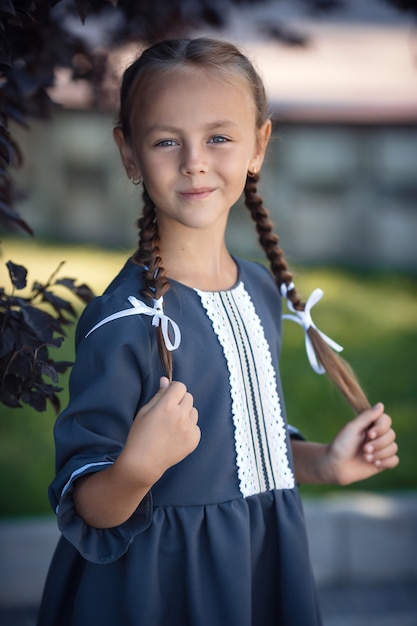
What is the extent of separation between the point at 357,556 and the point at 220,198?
1.88 metres

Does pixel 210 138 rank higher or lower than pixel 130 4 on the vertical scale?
lower

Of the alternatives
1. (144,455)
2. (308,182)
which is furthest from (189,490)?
(308,182)

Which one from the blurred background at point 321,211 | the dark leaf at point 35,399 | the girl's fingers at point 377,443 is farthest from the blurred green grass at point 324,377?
the dark leaf at point 35,399

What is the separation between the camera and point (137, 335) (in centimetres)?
170

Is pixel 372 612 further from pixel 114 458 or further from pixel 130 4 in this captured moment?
pixel 130 4

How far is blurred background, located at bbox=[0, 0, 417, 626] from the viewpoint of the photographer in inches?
198

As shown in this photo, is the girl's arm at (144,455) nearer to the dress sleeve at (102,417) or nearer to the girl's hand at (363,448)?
the dress sleeve at (102,417)

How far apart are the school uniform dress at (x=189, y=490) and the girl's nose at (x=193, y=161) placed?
0.24 metres

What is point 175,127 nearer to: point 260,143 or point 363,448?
point 260,143

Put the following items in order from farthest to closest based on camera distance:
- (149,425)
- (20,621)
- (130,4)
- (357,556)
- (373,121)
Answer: (373,121) → (357,556) → (20,621) → (130,4) → (149,425)

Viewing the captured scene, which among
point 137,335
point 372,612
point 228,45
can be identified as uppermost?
point 228,45

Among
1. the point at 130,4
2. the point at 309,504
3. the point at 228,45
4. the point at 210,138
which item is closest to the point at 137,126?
the point at 210,138

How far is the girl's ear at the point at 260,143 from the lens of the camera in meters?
1.97

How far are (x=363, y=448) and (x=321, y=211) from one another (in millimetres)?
7180
